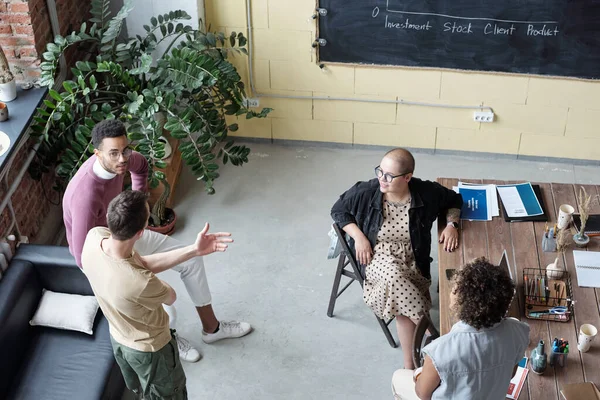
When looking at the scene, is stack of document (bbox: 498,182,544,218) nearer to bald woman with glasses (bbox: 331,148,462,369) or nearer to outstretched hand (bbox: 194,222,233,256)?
bald woman with glasses (bbox: 331,148,462,369)

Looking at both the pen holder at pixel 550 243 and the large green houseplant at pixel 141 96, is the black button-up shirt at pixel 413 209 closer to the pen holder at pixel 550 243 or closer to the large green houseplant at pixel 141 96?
the pen holder at pixel 550 243

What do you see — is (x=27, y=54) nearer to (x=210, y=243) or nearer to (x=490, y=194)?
(x=210, y=243)

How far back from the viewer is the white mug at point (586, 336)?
3002mm

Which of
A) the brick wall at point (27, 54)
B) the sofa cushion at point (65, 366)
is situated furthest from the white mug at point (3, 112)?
the sofa cushion at point (65, 366)

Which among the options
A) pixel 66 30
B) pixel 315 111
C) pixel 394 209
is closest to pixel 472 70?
pixel 315 111

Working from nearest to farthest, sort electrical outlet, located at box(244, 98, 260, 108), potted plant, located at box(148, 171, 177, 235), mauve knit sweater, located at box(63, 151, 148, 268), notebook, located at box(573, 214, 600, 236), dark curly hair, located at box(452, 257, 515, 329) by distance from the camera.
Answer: dark curly hair, located at box(452, 257, 515, 329) → mauve knit sweater, located at box(63, 151, 148, 268) → notebook, located at box(573, 214, 600, 236) → potted plant, located at box(148, 171, 177, 235) → electrical outlet, located at box(244, 98, 260, 108)

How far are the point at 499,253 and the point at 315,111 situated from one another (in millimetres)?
2278

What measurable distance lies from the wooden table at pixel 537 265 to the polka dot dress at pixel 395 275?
8.5 inches

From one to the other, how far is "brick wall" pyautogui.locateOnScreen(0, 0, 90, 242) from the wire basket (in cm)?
279

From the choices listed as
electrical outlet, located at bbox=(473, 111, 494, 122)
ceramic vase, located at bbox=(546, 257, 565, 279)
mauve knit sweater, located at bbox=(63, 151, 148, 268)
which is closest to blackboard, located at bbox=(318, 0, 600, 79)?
electrical outlet, located at bbox=(473, 111, 494, 122)

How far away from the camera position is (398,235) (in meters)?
3.77

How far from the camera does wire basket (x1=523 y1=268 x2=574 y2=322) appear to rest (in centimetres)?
318

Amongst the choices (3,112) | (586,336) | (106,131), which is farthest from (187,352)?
(586,336)

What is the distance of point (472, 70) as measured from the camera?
16.6 ft
